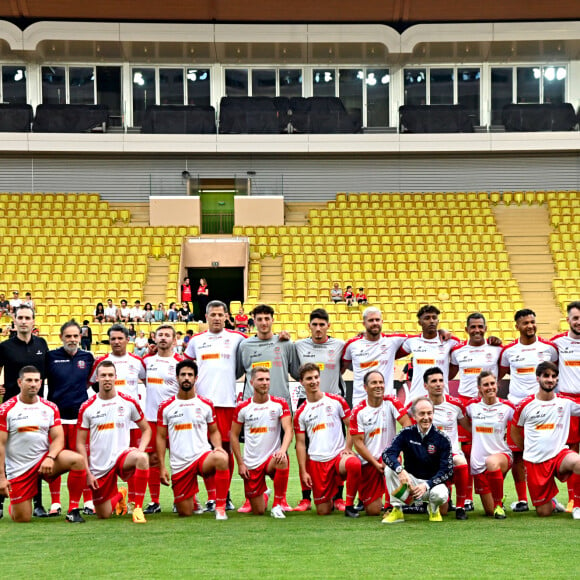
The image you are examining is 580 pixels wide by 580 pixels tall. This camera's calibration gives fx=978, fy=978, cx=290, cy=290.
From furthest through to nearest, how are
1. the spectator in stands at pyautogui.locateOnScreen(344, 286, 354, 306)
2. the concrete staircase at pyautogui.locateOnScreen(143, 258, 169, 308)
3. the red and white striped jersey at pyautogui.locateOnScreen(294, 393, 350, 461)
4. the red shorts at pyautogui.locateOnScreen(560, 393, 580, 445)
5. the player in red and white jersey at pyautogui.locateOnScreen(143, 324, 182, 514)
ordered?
the concrete staircase at pyautogui.locateOnScreen(143, 258, 169, 308) → the spectator in stands at pyautogui.locateOnScreen(344, 286, 354, 306) → the player in red and white jersey at pyautogui.locateOnScreen(143, 324, 182, 514) → the red shorts at pyautogui.locateOnScreen(560, 393, 580, 445) → the red and white striped jersey at pyautogui.locateOnScreen(294, 393, 350, 461)

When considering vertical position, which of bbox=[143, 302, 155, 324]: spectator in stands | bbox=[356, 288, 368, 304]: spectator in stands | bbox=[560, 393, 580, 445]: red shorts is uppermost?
bbox=[356, 288, 368, 304]: spectator in stands

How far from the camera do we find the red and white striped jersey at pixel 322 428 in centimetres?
860

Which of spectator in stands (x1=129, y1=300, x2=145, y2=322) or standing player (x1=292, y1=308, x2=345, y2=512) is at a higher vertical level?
spectator in stands (x1=129, y1=300, x2=145, y2=322)

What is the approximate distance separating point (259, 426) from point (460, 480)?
1811 millimetres

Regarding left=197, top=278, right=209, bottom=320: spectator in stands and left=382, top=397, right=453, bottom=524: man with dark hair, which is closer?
left=382, top=397, right=453, bottom=524: man with dark hair

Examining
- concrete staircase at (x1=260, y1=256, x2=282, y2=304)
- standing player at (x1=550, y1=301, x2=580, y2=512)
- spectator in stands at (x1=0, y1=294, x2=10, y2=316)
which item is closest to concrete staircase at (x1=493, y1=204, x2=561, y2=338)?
concrete staircase at (x1=260, y1=256, x2=282, y2=304)

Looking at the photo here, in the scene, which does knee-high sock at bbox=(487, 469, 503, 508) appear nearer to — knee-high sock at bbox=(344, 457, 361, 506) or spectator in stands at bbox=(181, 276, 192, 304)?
knee-high sock at bbox=(344, 457, 361, 506)

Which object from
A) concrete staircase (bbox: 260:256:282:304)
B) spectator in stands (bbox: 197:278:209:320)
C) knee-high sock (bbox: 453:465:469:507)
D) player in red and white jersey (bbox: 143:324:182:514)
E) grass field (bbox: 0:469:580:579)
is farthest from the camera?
concrete staircase (bbox: 260:256:282:304)

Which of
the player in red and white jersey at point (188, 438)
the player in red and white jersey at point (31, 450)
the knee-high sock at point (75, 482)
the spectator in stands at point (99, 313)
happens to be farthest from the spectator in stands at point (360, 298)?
the knee-high sock at point (75, 482)

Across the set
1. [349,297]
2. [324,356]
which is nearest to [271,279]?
[349,297]

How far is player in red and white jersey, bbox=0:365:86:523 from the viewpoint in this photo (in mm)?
8156

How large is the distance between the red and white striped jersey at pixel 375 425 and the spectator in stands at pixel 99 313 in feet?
44.8

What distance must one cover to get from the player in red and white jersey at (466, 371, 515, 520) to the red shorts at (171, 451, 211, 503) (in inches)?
92.4

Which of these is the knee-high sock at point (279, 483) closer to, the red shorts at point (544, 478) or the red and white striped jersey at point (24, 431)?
the red and white striped jersey at point (24, 431)
